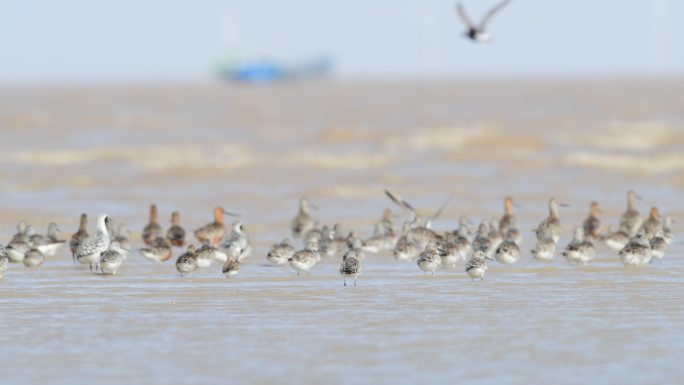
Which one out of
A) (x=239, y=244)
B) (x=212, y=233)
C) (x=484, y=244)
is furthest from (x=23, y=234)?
(x=484, y=244)

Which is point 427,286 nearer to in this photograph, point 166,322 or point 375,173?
point 166,322

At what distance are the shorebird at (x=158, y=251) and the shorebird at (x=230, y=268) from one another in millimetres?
1383

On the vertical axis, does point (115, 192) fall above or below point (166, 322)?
above

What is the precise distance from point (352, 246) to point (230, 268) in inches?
80.5

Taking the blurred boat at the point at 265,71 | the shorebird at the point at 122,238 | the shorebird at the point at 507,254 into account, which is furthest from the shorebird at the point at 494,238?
the blurred boat at the point at 265,71

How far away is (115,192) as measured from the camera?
24453 mm

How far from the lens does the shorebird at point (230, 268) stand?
14117 millimetres

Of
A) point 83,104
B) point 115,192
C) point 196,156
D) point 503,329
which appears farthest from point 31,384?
point 83,104

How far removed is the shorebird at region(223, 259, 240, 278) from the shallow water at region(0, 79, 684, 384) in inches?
4.8

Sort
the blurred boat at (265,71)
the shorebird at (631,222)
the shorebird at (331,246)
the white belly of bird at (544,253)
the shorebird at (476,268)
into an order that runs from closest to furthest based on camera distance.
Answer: the shorebird at (476,268), the white belly of bird at (544,253), the shorebird at (331,246), the shorebird at (631,222), the blurred boat at (265,71)

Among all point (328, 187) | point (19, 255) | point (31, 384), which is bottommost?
point (31, 384)

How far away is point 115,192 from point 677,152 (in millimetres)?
13284

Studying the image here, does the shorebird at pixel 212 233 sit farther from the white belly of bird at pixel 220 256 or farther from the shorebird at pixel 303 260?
the shorebird at pixel 303 260

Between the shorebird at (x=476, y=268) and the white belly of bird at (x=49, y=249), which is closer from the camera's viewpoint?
the shorebird at (x=476, y=268)
